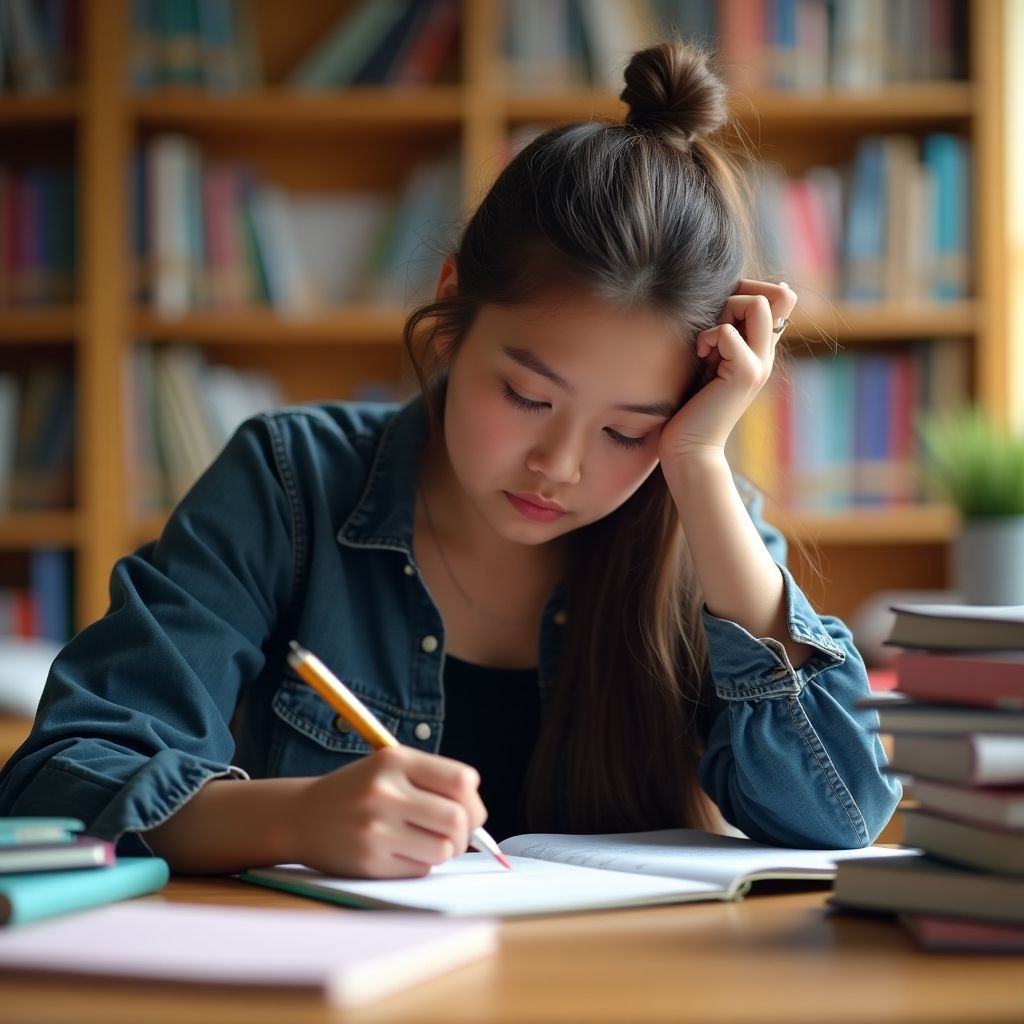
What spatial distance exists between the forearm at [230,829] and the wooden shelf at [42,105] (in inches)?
91.3

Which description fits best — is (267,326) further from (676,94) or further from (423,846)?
(423,846)

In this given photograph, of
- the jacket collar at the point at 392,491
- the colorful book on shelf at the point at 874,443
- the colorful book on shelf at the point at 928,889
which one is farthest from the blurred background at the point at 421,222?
the colorful book on shelf at the point at 928,889

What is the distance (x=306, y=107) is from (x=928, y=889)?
2479mm

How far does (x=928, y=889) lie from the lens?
754 millimetres

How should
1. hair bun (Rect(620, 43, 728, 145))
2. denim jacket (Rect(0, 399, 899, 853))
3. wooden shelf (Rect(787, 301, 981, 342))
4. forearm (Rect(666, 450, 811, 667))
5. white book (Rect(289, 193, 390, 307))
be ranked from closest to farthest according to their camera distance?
denim jacket (Rect(0, 399, 899, 853)), forearm (Rect(666, 450, 811, 667)), hair bun (Rect(620, 43, 728, 145)), wooden shelf (Rect(787, 301, 981, 342)), white book (Rect(289, 193, 390, 307))

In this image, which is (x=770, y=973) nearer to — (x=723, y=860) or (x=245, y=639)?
(x=723, y=860)

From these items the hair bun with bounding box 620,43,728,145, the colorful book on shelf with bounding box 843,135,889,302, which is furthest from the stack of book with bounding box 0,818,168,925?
→ the colorful book on shelf with bounding box 843,135,889,302

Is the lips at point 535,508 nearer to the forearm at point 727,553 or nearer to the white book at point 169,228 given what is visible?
the forearm at point 727,553

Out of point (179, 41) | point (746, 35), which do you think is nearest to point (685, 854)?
point (746, 35)

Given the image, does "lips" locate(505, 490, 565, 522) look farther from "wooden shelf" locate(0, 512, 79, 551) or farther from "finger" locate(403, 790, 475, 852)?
"wooden shelf" locate(0, 512, 79, 551)

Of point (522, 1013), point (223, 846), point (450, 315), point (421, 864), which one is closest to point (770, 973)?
point (522, 1013)

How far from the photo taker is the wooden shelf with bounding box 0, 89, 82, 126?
9.58 feet

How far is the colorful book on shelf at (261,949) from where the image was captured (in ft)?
2.03

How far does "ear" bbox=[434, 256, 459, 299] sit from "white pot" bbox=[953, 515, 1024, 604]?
4.50 ft
